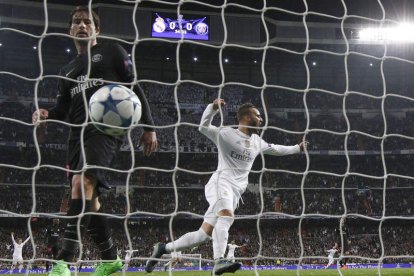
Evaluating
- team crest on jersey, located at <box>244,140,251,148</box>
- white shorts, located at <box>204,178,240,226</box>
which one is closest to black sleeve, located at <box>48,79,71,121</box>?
white shorts, located at <box>204,178,240,226</box>

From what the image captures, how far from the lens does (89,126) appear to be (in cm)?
356

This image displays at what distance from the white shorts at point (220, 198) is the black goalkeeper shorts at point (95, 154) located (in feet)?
4.37

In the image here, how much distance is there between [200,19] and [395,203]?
14.5 m

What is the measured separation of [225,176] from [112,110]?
1.99 metres

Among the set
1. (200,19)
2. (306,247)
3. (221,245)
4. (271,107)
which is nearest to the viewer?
(221,245)

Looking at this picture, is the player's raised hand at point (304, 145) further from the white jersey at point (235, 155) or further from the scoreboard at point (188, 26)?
the scoreboard at point (188, 26)

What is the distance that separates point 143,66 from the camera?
29.6m

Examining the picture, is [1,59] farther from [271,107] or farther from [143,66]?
[271,107]

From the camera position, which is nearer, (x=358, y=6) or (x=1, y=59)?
(x=358, y=6)

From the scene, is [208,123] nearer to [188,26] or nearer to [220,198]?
[220,198]

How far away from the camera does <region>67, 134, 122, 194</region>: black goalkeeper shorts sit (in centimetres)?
339

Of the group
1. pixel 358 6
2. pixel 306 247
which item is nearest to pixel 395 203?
pixel 306 247

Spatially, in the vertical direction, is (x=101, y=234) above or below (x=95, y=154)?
below

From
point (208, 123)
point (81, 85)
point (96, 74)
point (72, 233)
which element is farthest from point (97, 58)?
point (208, 123)
